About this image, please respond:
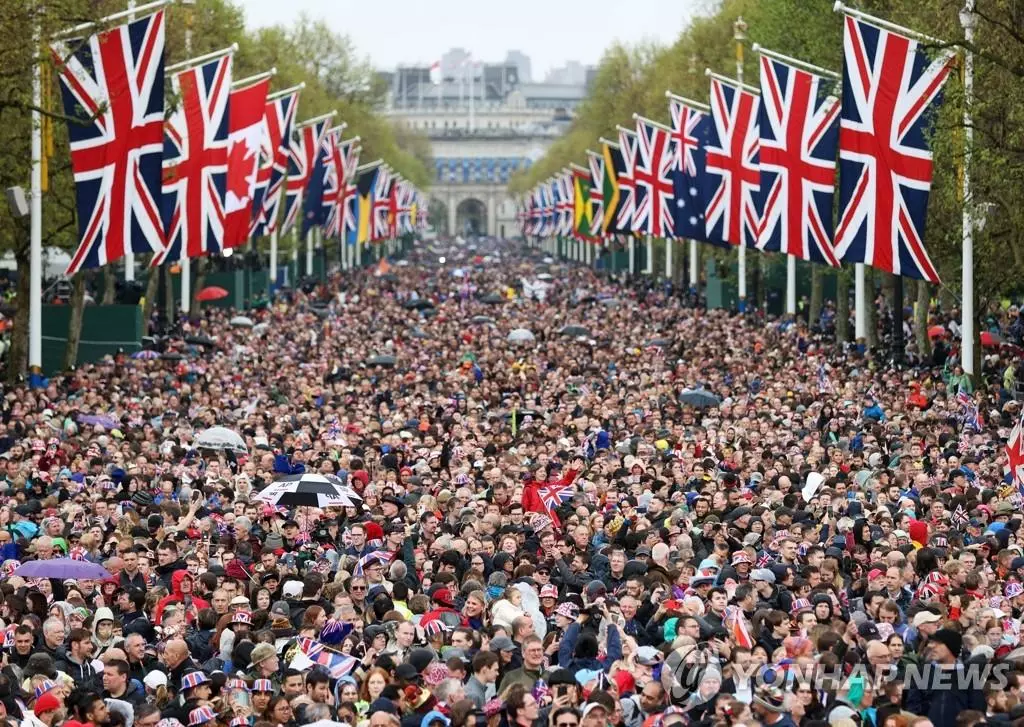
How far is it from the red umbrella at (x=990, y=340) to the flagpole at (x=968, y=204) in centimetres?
658

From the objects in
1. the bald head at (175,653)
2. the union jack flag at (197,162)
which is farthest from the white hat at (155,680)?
the union jack flag at (197,162)

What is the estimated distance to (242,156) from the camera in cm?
4516

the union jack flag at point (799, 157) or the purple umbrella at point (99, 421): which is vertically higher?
the union jack flag at point (799, 157)

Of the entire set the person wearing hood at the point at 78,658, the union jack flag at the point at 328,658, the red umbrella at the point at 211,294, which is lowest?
the person wearing hood at the point at 78,658

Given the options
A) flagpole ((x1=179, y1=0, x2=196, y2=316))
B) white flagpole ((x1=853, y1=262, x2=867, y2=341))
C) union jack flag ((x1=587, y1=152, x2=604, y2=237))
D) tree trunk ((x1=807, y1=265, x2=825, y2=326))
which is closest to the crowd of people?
white flagpole ((x1=853, y1=262, x2=867, y2=341))

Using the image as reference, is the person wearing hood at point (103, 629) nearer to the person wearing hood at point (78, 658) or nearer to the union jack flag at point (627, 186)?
the person wearing hood at point (78, 658)

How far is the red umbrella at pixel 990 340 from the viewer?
42.6 meters

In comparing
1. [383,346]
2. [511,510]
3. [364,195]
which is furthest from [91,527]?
[364,195]

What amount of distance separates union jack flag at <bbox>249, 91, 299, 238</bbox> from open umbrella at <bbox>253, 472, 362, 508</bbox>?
2696cm

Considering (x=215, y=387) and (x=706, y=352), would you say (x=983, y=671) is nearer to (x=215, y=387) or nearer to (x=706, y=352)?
(x=215, y=387)

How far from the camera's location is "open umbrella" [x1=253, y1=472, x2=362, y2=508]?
21.3m

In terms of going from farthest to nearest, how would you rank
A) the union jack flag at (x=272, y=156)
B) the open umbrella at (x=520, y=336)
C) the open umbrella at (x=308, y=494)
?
1. the union jack flag at (x=272, y=156)
2. the open umbrella at (x=520, y=336)
3. the open umbrella at (x=308, y=494)

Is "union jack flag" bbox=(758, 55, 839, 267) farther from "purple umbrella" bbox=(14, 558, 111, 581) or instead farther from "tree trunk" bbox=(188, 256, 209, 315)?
"tree trunk" bbox=(188, 256, 209, 315)

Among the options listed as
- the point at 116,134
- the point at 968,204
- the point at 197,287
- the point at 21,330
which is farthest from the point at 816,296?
the point at 116,134
